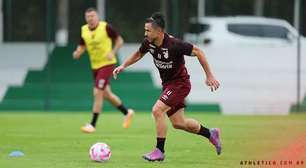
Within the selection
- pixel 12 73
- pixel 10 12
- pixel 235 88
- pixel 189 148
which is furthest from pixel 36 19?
pixel 189 148

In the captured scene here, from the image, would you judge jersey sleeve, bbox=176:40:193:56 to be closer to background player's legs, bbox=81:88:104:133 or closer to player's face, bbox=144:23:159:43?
player's face, bbox=144:23:159:43

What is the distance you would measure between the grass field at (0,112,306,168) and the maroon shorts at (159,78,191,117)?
69 cm

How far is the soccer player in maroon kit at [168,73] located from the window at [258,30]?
15.0m

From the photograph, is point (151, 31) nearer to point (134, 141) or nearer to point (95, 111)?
point (134, 141)

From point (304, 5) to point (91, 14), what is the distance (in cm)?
1217

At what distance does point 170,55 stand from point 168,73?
12.6 inches

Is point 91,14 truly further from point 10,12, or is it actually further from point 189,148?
point 10,12

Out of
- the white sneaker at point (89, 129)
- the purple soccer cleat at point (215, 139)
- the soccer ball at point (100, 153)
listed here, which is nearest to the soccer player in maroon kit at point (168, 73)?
the purple soccer cleat at point (215, 139)

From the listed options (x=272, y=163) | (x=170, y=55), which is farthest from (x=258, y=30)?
(x=272, y=163)

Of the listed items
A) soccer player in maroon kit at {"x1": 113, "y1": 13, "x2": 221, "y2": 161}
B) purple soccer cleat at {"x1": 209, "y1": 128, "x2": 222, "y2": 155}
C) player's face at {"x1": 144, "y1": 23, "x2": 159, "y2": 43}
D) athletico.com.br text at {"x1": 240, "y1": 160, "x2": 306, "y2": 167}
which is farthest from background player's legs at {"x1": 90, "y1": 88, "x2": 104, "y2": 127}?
athletico.com.br text at {"x1": 240, "y1": 160, "x2": 306, "y2": 167}

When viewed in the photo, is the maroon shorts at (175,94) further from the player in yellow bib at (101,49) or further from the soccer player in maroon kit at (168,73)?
the player in yellow bib at (101,49)

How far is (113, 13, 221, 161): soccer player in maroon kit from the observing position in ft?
36.5

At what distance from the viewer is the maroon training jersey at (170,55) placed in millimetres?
11164

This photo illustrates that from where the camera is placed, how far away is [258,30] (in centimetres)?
2647
